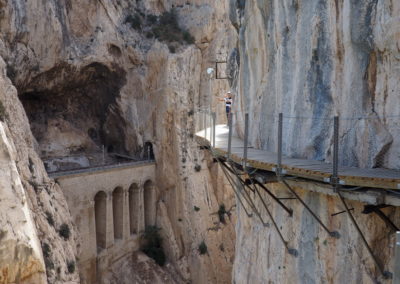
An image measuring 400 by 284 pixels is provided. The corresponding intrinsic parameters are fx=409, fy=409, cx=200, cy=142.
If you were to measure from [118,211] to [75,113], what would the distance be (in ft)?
32.3

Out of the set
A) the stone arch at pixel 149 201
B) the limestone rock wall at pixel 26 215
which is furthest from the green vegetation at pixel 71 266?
the stone arch at pixel 149 201

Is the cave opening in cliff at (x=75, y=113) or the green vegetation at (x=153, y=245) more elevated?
the cave opening in cliff at (x=75, y=113)

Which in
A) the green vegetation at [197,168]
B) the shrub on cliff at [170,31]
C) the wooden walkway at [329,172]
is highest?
the shrub on cliff at [170,31]

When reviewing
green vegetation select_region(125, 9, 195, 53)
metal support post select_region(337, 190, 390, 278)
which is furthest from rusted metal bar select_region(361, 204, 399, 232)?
green vegetation select_region(125, 9, 195, 53)

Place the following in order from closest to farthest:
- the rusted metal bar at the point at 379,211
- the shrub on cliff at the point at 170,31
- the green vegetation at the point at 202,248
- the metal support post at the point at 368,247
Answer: the rusted metal bar at the point at 379,211, the metal support post at the point at 368,247, the green vegetation at the point at 202,248, the shrub on cliff at the point at 170,31

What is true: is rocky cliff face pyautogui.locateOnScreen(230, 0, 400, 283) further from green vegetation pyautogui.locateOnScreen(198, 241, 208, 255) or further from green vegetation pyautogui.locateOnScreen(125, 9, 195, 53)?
green vegetation pyautogui.locateOnScreen(125, 9, 195, 53)

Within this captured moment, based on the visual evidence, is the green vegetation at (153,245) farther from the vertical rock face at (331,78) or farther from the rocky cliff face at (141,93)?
the vertical rock face at (331,78)

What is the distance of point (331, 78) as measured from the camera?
933 cm

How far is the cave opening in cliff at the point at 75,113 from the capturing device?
102ft

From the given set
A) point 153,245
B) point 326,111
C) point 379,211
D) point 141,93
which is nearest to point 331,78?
point 326,111

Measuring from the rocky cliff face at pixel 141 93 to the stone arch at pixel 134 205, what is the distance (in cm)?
221

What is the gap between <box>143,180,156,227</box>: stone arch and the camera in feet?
110

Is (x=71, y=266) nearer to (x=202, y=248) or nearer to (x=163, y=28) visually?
(x=202, y=248)

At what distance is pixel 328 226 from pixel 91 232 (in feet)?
71.1
